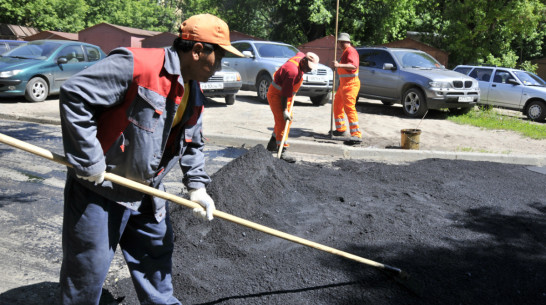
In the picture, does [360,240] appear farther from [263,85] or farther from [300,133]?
[263,85]

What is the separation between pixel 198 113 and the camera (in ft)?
8.80

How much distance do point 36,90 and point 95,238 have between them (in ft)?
37.3

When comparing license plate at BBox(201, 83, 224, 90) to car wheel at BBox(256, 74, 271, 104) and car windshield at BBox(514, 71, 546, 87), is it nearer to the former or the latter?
car wheel at BBox(256, 74, 271, 104)

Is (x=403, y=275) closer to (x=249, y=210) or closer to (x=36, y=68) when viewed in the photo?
(x=249, y=210)

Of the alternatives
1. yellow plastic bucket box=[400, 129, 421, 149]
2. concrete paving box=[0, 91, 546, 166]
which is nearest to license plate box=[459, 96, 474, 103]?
concrete paving box=[0, 91, 546, 166]

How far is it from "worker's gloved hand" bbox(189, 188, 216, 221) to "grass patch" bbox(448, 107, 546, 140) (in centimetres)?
922

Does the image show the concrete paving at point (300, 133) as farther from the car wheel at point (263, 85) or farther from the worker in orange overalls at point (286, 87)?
the worker in orange overalls at point (286, 87)

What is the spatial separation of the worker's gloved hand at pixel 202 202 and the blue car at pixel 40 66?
35.2ft

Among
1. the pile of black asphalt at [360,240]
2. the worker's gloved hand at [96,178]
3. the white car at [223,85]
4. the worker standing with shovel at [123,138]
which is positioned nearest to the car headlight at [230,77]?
the white car at [223,85]

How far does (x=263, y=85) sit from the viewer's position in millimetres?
13984

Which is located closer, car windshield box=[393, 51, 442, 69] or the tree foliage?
car windshield box=[393, 51, 442, 69]

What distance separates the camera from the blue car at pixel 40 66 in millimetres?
11805

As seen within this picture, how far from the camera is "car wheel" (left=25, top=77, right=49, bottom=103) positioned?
476 inches

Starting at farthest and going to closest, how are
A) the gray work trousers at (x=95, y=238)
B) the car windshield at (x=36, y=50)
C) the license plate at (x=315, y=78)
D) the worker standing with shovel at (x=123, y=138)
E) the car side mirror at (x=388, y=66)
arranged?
the license plate at (x=315, y=78) → the car side mirror at (x=388, y=66) → the car windshield at (x=36, y=50) → the gray work trousers at (x=95, y=238) → the worker standing with shovel at (x=123, y=138)
